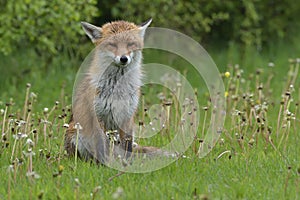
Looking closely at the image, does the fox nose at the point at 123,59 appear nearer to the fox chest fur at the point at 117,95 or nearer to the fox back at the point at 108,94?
the fox back at the point at 108,94

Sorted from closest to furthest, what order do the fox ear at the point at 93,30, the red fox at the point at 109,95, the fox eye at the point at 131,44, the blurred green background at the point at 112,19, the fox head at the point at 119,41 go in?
the red fox at the point at 109,95
the fox head at the point at 119,41
the fox eye at the point at 131,44
the fox ear at the point at 93,30
the blurred green background at the point at 112,19

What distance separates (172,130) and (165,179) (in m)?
1.96

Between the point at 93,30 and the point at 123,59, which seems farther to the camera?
the point at 93,30

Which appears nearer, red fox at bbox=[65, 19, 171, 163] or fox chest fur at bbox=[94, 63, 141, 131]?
red fox at bbox=[65, 19, 171, 163]

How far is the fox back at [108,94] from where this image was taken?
6.62 meters

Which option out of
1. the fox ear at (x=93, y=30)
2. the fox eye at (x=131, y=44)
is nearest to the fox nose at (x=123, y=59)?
the fox eye at (x=131, y=44)

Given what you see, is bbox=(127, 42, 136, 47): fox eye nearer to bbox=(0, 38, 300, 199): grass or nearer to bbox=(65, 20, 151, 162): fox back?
bbox=(65, 20, 151, 162): fox back

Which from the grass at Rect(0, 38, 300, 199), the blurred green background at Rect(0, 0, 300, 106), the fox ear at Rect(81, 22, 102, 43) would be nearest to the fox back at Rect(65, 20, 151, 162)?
the fox ear at Rect(81, 22, 102, 43)

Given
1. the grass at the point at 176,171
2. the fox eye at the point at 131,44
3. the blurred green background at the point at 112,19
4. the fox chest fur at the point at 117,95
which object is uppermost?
the blurred green background at the point at 112,19

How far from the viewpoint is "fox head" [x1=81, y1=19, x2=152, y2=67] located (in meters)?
6.75

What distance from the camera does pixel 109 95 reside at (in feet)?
22.5

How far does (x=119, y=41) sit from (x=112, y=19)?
6659mm

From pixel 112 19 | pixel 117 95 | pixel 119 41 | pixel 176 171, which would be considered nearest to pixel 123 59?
pixel 119 41

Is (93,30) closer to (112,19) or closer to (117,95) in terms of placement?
(117,95)
